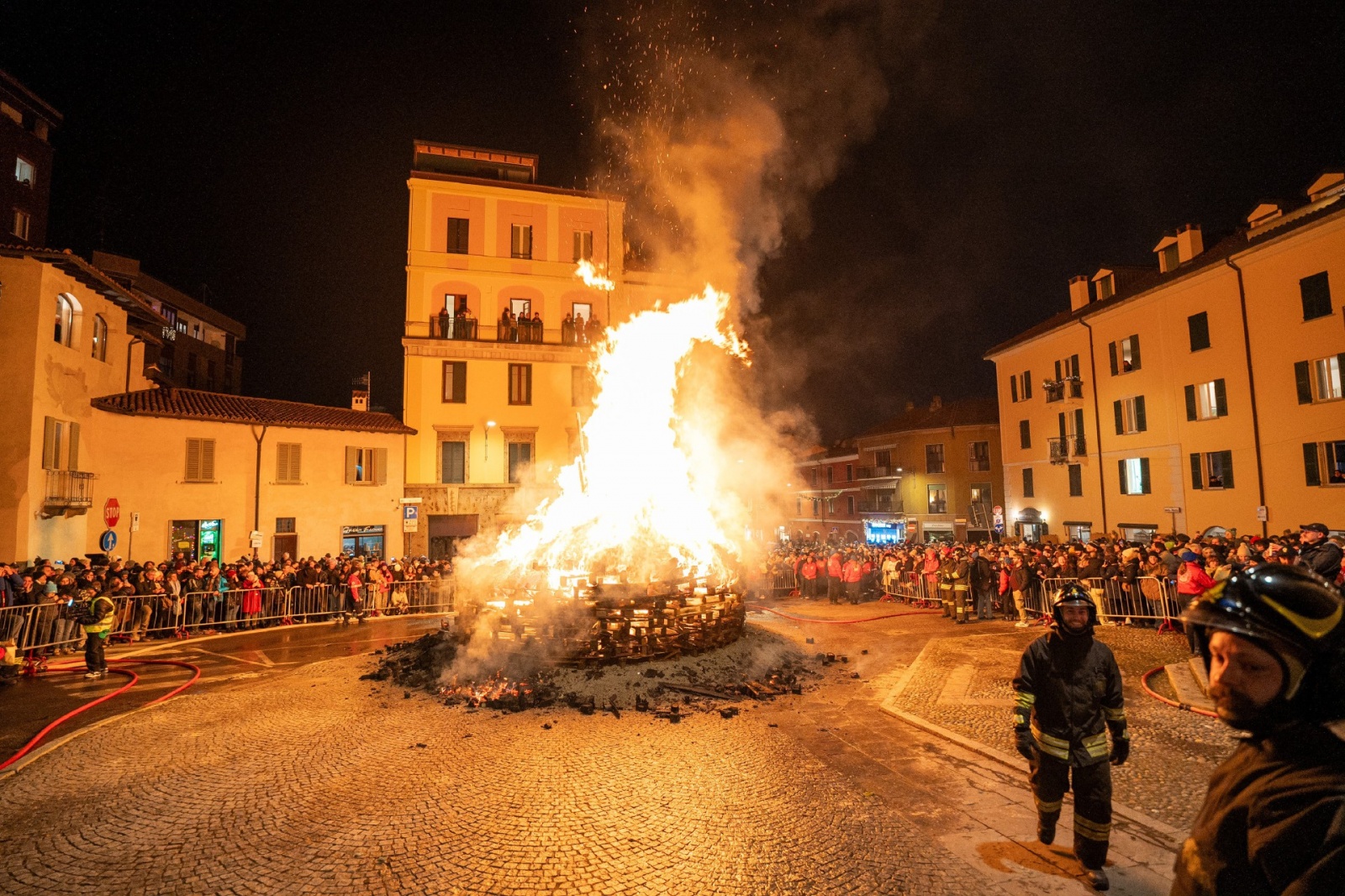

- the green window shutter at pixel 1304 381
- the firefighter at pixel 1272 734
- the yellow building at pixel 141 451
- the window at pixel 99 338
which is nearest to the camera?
the firefighter at pixel 1272 734

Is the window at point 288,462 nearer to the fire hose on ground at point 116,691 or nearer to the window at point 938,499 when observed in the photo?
the fire hose on ground at point 116,691

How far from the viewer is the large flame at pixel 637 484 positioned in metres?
12.5

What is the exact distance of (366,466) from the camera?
2670 cm

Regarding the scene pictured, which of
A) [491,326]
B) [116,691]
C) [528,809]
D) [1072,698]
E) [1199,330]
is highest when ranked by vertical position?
[491,326]

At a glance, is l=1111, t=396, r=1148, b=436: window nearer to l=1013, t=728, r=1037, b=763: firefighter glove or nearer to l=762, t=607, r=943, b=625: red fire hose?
l=762, t=607, r=943, b=625: red fire hose

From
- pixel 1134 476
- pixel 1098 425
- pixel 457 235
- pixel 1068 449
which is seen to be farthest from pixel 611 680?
pixel 1068 449

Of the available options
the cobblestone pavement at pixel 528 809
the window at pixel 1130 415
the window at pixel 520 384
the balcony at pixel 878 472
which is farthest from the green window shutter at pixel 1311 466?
the window at pixel 520 384

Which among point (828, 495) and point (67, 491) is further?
point (828, 495)

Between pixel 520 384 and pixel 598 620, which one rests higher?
pixel 520 384

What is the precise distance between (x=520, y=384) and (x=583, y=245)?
26.2ft

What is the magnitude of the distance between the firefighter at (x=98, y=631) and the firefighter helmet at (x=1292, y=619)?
50.6 ft

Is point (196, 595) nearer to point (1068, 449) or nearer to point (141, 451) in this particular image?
point (141, 451)

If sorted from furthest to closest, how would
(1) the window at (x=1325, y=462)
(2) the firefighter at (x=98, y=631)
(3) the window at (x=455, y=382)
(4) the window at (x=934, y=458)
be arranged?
(4) the window at (x=934, y=458)
(3) the window at (x=455, y=382)
(1) the window at (x=1325, y=462)
(2) the firefighter at (x=98, y=631)

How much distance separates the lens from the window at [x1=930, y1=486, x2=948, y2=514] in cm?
4569
